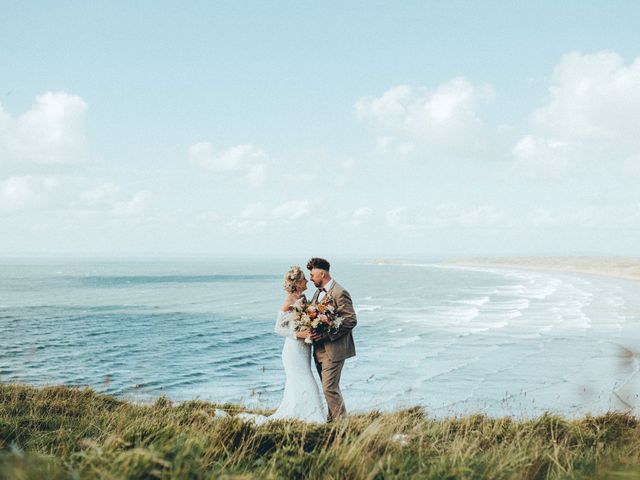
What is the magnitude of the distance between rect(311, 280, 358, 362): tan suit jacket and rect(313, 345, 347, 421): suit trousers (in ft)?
0.28

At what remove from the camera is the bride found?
7.71 m

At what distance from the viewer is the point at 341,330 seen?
738 cm

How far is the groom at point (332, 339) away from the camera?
7402mm

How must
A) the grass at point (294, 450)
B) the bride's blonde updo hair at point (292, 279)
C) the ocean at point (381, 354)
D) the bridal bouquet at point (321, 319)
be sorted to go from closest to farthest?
the grass at point (294, 450) → the bridal bouquet at point (321, 319) → the bride's blonde updo hair at point (292, 279) → the ocean at point (381, 354)

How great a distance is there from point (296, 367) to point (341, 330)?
1000mm

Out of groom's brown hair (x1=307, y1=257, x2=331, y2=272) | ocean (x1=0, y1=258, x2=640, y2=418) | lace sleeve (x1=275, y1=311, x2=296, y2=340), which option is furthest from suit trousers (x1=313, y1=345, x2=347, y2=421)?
ocean (x1=0, y1=258, x2=640, y2=418)

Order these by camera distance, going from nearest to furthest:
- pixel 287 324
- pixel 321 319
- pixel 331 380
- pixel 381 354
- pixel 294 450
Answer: pixel 294 450, pixel 321 319, pixel 331 380, pixel 287 324, pixel 381 354

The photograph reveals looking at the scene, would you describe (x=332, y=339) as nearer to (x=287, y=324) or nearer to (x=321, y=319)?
(x=321, y=319)

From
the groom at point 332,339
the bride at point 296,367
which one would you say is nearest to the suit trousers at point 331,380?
the groom at point 332,339

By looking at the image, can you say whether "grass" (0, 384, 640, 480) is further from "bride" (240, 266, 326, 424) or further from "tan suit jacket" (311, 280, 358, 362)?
"tan suit jacket" (311, 280, 358, 362)

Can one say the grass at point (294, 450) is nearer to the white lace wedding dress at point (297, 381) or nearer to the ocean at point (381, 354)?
the white lace wedding dress at point (297, 381)

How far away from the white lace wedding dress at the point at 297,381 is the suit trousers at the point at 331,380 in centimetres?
25

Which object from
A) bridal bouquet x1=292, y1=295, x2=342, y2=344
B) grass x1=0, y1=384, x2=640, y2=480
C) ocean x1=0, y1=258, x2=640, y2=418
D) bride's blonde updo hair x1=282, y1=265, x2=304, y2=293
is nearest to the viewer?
grass x1=0, y1=384, x2=640, y2=480

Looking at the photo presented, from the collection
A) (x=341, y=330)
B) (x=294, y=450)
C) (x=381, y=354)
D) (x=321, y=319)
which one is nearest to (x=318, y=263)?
(x=321, y=319)
